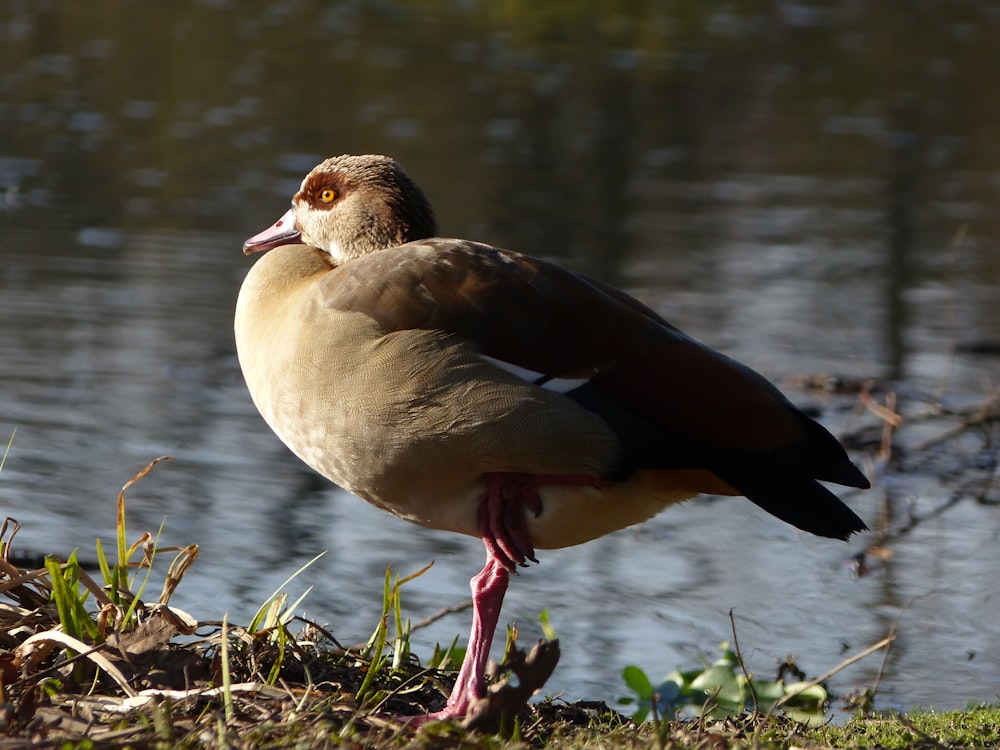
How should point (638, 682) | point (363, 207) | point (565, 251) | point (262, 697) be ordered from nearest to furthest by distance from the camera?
point (262, 697)
point (363, 207)
point (638, 682)
point (565, 251)

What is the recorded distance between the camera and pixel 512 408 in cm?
380

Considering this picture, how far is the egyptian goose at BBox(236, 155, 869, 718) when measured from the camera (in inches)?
150

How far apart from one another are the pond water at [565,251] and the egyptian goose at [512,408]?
4.50 feet

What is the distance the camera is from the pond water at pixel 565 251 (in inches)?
234

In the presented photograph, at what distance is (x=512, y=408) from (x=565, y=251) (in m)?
6.99

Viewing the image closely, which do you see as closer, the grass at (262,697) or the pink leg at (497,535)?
the grass at (262,697)

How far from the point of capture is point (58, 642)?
3.79 m

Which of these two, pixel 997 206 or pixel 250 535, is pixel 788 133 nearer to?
pixel 997 206

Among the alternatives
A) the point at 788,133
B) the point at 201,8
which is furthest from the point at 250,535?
the point at 201,8

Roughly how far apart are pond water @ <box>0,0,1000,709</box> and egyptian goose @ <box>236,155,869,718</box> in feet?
4.50

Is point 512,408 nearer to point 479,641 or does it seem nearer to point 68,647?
point 479,641

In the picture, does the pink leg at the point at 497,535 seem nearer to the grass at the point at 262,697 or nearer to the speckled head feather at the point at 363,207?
the grass at the point at 262,697

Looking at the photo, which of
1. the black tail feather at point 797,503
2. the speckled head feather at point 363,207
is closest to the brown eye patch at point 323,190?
the speckled head feather at point 363,207

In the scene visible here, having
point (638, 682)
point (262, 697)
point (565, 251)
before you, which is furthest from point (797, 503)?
point (565, 251)
